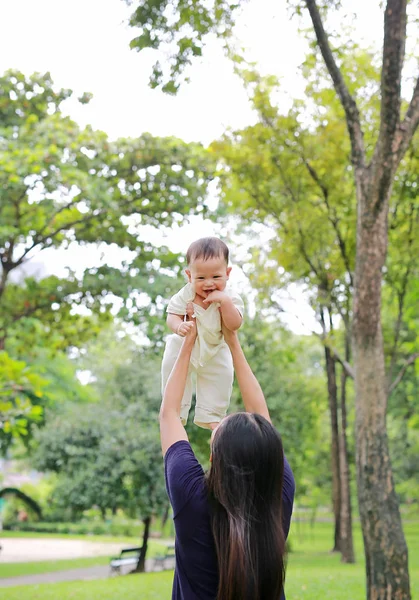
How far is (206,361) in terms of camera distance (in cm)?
268

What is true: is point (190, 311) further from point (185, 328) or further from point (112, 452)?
point (112, 452)

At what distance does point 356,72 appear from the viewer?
9.34 metres

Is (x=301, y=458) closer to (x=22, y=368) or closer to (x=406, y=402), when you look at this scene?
(x=406, y=402)

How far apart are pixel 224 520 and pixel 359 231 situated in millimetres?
4922

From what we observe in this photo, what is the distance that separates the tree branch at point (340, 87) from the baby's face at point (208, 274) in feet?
13.1

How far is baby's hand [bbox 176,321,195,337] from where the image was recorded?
2.47 m

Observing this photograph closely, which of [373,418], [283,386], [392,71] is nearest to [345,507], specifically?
[283,386]

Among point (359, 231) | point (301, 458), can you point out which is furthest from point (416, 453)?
point (359, 231)

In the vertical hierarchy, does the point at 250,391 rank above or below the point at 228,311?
below

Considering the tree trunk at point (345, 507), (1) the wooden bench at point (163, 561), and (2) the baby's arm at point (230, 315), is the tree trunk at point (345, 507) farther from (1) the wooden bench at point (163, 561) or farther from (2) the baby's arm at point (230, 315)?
(2) the baby's arm at point (230, 315)

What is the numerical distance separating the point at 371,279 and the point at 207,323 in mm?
4061

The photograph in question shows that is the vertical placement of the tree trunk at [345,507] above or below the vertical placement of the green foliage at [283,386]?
below

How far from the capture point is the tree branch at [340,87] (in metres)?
5.85

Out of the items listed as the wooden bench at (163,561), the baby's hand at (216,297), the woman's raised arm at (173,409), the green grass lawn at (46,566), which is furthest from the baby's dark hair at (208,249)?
the green grass lawn at (46,566)
